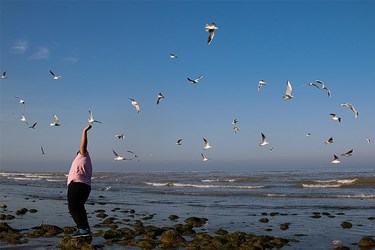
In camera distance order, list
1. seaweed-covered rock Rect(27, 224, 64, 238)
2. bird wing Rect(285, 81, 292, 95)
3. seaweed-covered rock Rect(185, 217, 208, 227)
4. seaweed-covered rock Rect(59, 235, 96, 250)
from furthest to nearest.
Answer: bird wing Rect(285, 81, 292, 95), seaweed-covered rock Rect(185, 217, 208, 227), seaweed-covered rock Rect(27, 224, 64, 238), seaweed-covered rock Rect(59, 235, 96, 250)

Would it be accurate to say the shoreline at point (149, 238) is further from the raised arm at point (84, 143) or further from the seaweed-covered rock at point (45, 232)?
the raised arm at point (84, 143)

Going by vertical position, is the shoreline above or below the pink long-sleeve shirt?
below

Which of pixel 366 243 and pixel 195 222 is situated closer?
pixel 366 243

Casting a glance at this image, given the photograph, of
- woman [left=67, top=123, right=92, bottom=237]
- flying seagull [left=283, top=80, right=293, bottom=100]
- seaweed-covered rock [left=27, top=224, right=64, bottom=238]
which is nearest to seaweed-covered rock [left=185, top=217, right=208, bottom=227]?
seaweed-covered rock [left=27, top=224, right=64, bottom=238]

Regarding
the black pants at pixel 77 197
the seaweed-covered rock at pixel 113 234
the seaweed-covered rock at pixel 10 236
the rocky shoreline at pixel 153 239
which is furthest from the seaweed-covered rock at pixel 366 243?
the seaweed-covered rock at pixel 10 236

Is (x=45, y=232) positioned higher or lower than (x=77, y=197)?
lower

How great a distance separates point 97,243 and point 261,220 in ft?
22.8

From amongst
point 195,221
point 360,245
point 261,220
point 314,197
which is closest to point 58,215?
point 195,221

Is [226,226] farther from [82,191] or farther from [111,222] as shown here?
[82,191]

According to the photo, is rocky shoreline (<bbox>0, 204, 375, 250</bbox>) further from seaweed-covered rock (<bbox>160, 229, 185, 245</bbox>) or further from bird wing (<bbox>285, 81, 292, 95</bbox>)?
bird wing (<bbox>285, 81, 292, 95</bbox>)

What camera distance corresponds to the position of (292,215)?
56.0ft

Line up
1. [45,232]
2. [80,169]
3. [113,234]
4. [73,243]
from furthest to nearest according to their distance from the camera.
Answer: [45,232] < [113,234] < [80,169] < [73,243]

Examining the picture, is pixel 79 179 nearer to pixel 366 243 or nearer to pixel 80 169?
pixel 80 169

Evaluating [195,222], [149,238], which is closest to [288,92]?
[195,222]
